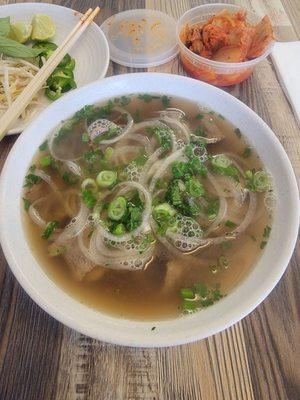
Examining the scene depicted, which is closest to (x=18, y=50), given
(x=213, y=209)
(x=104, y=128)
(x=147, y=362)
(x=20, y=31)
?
(x=20, y=31)

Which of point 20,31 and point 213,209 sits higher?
point 20,31

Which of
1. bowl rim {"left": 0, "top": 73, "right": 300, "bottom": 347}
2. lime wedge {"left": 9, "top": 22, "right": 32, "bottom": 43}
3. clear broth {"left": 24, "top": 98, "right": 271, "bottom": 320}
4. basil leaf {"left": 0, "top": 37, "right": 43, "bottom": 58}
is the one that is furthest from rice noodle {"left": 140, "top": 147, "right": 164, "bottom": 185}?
lime wedge {"left": 9, "top": 22, "right": 32, "bottom": 43}

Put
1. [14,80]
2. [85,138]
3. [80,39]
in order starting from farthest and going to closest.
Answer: [80,39]
[14,80]
[85,138]

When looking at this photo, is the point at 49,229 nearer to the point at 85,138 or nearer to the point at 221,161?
the point at 85,138

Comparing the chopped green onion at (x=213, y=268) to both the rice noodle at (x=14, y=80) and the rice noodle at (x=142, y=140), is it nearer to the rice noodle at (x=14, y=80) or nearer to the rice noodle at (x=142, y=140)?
the rice noodle at (x=142, y=140)

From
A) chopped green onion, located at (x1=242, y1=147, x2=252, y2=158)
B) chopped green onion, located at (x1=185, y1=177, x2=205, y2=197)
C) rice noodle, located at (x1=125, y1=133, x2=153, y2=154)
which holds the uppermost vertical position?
chopped green onion, located at (x1=242, y1=147, x2=252, y2=158)

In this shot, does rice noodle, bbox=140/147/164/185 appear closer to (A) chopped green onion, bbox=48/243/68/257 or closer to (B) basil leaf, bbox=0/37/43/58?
(A) chopped green onion, bbox=48/243/68/257

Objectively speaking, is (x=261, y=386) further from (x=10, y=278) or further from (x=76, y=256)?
(x=10, y=278)
